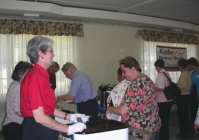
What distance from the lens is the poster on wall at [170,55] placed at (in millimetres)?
5969

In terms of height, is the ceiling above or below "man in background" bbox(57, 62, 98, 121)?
above

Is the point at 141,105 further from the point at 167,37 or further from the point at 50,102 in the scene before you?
the point at 167,37

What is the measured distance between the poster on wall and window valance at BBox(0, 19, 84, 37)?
2229 millimetres

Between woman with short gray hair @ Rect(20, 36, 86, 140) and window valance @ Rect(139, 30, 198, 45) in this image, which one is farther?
window valance @ Rect(139, 30, 198, 45)

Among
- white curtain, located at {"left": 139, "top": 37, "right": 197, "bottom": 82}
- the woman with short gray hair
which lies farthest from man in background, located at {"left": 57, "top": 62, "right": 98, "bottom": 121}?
white curtain, located at {"left": 139, "top": 37, "right": 197, "bottom": 82}

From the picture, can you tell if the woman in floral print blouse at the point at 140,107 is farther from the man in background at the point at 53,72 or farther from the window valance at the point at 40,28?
the window valance at the point at 40,28

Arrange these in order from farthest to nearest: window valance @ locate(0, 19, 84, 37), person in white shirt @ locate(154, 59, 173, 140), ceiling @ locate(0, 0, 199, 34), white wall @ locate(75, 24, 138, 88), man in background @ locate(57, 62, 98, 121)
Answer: white wall @ locate(75, 24, 138, 88), window valance @ locate(0, 19, 84, 37), ceiling @ locate(0, 0, 199, 34), person in white shirt @ locate(154, 59, 173, 140), man in background @ locate(57, 62, 98, 121)

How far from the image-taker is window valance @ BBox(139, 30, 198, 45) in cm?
564

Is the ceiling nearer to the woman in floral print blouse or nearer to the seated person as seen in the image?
the seated person

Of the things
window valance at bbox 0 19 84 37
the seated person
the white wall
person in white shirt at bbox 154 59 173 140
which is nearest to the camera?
person in white shirt at bbox 154 59 173 140

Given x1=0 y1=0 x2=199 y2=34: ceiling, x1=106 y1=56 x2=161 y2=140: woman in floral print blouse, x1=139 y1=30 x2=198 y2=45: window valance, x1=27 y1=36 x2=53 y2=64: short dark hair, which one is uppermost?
x1=0 y1=0 x2=199 y2=34: ceiling

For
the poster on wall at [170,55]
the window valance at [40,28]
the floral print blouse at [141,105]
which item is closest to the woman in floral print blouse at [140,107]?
the floral print blouse at [141,105]

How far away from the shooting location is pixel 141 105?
5.93ft

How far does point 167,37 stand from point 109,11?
6.98 feet
